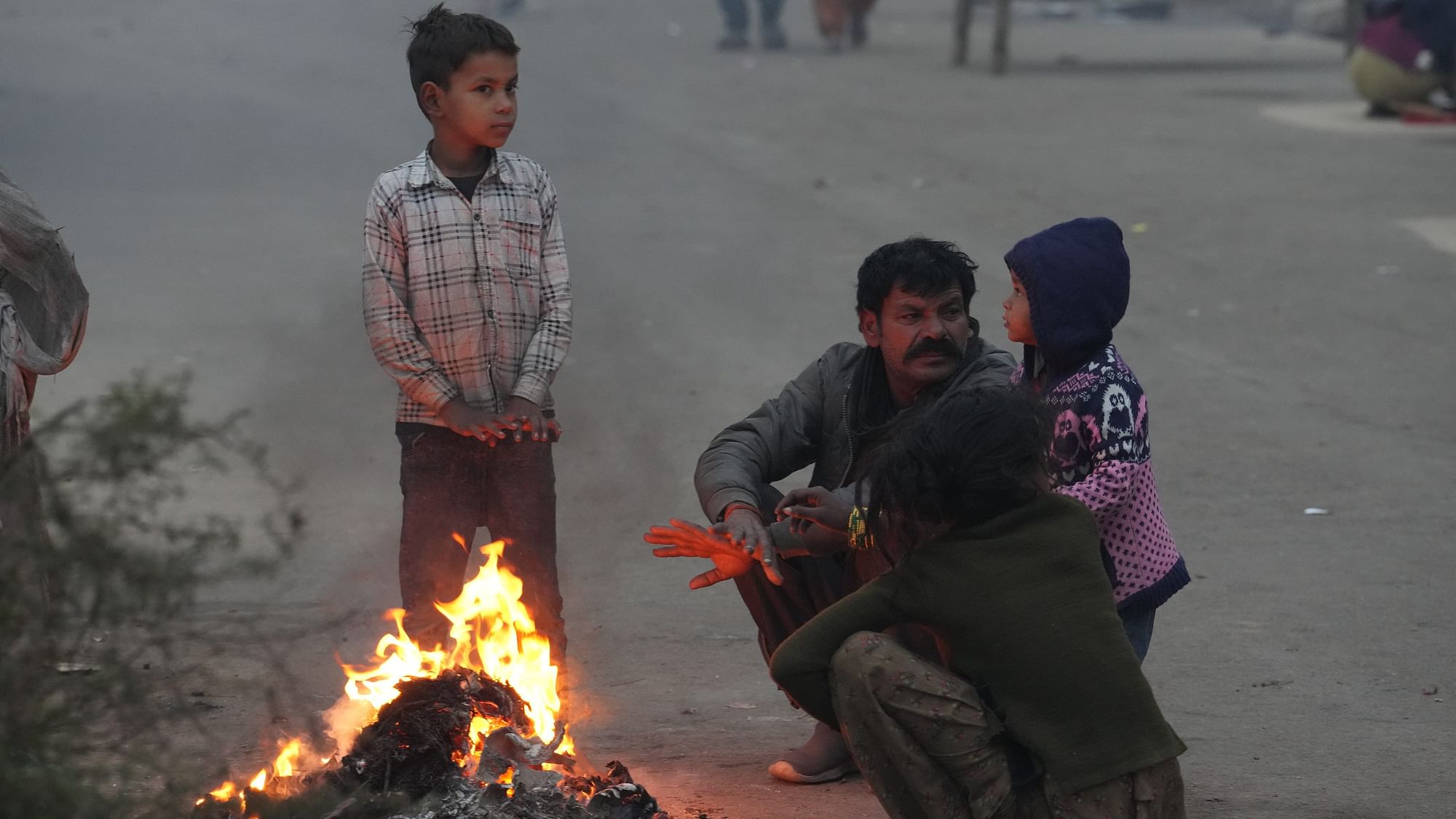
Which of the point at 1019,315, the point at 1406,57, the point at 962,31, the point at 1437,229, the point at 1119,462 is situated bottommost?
the point at 1437,229

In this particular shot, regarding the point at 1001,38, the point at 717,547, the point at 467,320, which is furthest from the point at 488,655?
the point at 1001,38

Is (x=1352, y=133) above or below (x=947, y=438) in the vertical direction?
below

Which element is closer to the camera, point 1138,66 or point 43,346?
point 43,346

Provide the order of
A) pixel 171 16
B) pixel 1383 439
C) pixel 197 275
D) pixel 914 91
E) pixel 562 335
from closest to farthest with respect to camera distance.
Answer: pixel 562 335 < pixel 1383 439 < pixel 197 275 < pixel 914 91 < pixel 171 16

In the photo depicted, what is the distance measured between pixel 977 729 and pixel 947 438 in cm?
52

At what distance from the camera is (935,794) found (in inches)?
116

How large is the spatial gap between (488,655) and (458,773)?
606 mm

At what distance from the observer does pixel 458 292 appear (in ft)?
12.7

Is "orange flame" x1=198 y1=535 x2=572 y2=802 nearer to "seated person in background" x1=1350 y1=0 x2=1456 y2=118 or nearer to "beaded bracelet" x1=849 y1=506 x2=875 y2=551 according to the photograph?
"beaded bracelet" x1=849 y1=506 x2=875 y2=551

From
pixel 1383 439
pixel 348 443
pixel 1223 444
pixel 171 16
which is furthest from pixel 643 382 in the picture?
pixel 171 16

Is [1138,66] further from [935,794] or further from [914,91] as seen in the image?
[935,794]

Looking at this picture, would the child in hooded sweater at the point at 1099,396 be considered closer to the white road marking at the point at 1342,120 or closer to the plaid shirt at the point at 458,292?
the plaid shirt at the point at 458,292

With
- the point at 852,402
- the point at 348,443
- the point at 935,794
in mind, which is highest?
the point at 852,402

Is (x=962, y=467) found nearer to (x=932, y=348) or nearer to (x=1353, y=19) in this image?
(x=932, y=348)
